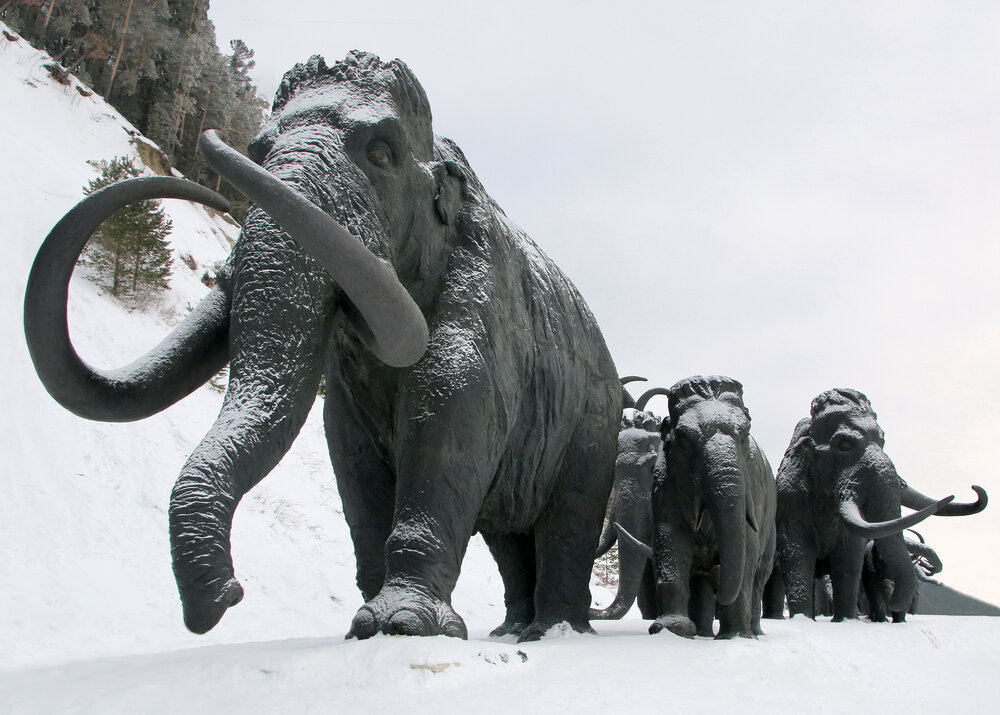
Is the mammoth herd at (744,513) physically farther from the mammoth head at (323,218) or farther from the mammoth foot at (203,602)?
the mammoth foot at (203,602)

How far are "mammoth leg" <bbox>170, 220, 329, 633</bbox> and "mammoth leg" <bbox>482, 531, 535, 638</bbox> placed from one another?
2448 millimetres

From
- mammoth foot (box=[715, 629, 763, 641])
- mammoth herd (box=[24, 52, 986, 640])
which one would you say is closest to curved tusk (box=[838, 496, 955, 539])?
mammoth herd (box=[24, 52, 986, 640])

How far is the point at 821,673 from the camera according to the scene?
4078 millimetres

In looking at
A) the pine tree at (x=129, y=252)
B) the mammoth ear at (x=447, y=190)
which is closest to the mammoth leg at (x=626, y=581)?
the mammoth ear at (x=447, y=190)

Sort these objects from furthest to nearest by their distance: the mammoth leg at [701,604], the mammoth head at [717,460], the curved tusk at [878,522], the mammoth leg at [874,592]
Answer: the mammoth leg at [874,592] < the curved tusk at [878,522] < the mammoth leg at [701,604] < the mammoth head at [717,460]

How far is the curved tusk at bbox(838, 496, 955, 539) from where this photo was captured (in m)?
6.88

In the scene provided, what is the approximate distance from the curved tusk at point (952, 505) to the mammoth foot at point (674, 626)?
4206mm

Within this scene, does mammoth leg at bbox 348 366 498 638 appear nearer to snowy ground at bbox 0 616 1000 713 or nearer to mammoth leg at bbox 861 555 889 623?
snowy ground at bbox 0 616 1000 713

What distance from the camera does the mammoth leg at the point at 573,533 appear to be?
190 inches

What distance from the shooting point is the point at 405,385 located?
382 centimetres

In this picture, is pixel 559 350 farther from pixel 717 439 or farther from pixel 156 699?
pixel 156 699

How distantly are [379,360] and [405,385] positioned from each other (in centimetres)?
21

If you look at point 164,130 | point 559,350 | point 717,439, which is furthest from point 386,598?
point 164,130

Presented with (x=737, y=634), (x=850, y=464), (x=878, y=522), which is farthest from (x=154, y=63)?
(x=737, y=634)
